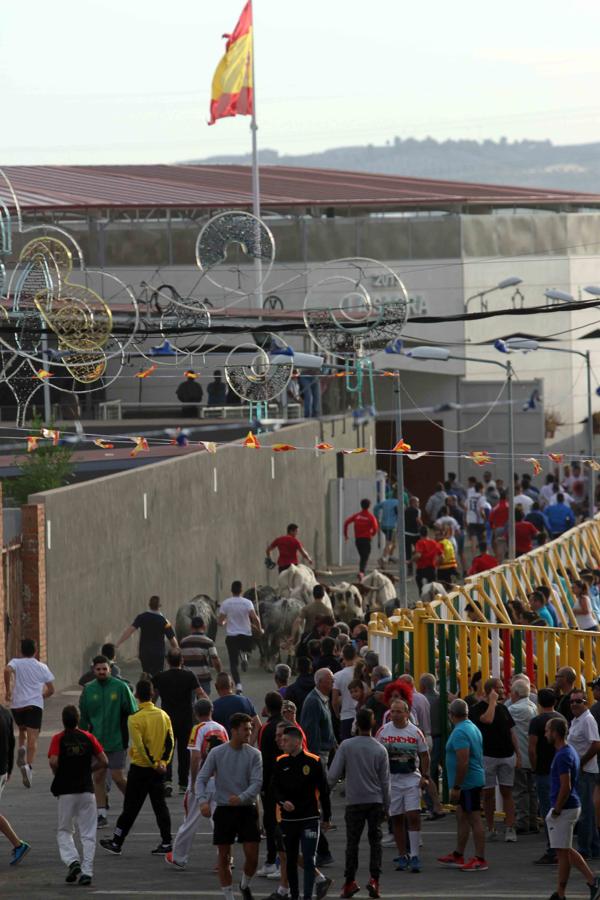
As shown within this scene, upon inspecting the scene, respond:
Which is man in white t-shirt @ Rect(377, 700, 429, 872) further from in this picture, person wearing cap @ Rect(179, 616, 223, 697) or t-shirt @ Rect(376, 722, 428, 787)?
person wearing cap @ Rect(179, 616, 223, 697)

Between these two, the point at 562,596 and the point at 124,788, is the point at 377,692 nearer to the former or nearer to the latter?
the point at 124,788

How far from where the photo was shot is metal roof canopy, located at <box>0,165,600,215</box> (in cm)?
5688

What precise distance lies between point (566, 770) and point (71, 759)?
336 cm

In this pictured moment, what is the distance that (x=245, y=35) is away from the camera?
44.2 metres

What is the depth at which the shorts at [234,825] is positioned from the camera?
11.4 m

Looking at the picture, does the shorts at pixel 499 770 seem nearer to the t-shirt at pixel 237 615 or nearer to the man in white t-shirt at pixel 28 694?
the man in white t-shirt at pixel 28 694

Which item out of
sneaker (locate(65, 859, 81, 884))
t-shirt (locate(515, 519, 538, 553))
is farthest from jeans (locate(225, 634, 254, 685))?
t-shirt (locate(515, 519, 538, 553))

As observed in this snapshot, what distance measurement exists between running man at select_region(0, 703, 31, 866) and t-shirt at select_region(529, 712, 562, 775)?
374cm

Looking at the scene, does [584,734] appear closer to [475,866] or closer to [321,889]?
[475,866]

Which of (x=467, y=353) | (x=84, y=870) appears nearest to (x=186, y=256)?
(x=467, y=353)

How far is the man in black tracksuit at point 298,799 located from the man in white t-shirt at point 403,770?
1.39 metres

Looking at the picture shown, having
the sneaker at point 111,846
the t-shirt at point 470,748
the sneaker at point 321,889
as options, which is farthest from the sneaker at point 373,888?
the sneaker at point 111,846

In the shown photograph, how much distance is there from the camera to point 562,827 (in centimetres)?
1190

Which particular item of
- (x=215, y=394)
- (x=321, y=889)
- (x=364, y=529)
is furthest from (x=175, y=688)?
(x=215, y=394)
